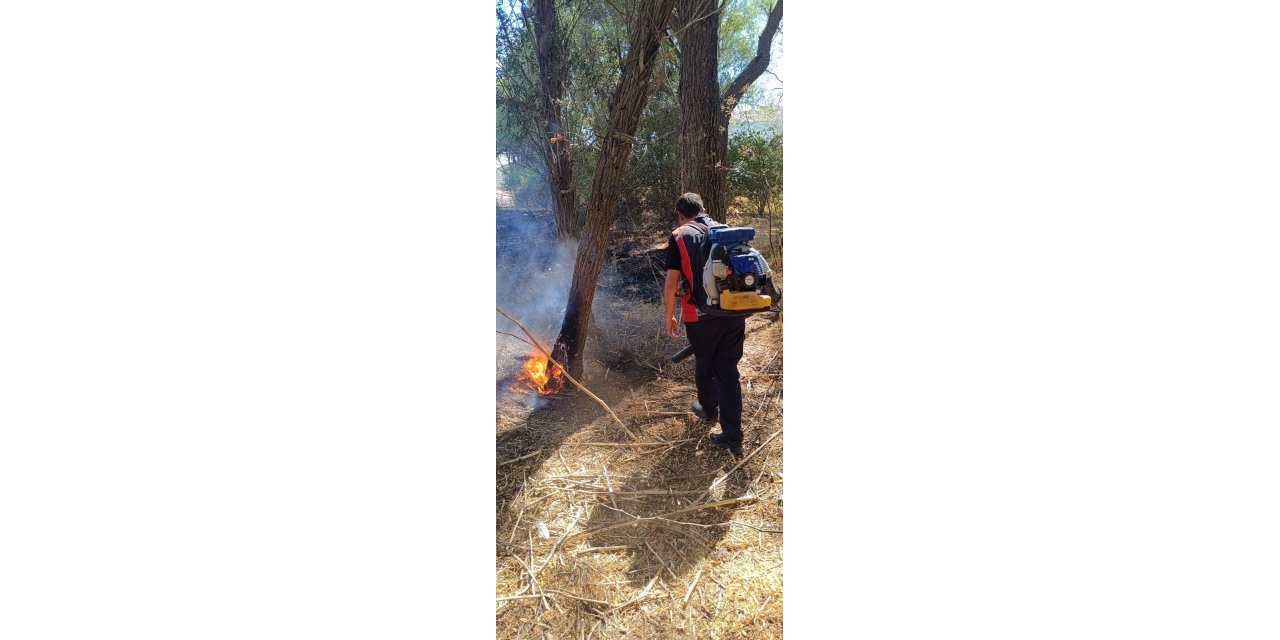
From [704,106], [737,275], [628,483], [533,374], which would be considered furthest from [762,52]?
[628,483]

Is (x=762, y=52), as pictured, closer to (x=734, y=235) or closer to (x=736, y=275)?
(x=734, y=235)

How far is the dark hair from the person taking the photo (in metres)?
3.24

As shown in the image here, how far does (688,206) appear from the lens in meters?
3.24

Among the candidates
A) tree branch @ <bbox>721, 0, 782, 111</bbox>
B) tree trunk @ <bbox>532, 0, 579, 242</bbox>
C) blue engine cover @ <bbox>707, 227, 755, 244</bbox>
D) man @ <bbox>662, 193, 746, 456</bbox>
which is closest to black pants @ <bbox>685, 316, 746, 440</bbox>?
man @ <bbox>662, 193, 746, 456</bbox>

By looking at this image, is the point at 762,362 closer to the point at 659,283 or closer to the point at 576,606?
the point at 659,283

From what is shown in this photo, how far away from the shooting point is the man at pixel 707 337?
127 inches

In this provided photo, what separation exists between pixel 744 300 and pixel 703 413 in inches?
18.5

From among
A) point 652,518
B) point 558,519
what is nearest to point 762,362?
point 652,518

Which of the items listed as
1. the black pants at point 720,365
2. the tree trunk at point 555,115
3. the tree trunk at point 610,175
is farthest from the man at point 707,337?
the tree trunk at point 555,115

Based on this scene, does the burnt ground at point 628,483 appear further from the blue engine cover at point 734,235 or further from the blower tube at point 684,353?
the blue engine cover at point 734,235

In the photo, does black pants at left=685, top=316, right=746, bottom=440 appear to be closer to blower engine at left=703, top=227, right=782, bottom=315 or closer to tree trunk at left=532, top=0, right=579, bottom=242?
blower engine at left=703, top=227, right=782, bottom=315

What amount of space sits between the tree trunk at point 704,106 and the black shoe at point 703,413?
28.9 inches

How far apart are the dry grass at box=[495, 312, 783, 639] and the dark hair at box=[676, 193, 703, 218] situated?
397 millimetres

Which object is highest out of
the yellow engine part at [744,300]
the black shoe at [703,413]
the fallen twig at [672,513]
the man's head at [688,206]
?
the man's head at [688,206]
